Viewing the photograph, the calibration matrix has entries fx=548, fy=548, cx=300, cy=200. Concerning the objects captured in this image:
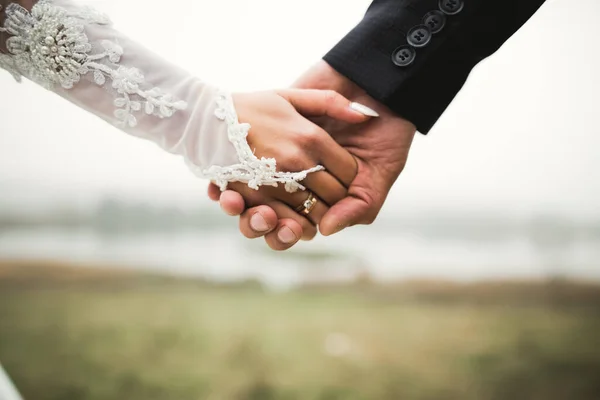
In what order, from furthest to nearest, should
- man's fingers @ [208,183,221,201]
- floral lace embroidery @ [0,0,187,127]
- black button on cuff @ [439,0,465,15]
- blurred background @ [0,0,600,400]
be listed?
blurred background @ [0,0,600,400], man's fingers @ [208,183,221,201], black button on cuff @ [439,0,465,15], floral lace embroidery @ [0,0,187,127]

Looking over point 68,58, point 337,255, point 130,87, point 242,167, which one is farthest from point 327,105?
point 337,255

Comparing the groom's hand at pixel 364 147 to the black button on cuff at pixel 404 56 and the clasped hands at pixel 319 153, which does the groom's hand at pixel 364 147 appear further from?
the black button on cuff at pixel 404 56

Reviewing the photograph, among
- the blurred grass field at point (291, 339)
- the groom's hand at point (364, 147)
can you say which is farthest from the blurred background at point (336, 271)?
the groom's hand at point (364, 147)

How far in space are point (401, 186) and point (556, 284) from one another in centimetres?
84

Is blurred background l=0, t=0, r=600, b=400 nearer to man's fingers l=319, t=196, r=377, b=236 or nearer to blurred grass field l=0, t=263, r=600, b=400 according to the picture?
blurred grass field l=0, t=263, r=600, b=400

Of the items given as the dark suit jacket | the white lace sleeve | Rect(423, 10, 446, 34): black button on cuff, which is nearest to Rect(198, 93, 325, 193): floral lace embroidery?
the white lace sleeve

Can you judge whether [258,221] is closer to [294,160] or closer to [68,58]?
[294,160]

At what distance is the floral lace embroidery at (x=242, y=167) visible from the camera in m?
1.13

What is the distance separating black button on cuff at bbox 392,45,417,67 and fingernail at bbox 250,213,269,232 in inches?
17.7

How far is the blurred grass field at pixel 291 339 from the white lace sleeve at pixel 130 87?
134 cm

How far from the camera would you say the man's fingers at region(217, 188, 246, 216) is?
3.90ft

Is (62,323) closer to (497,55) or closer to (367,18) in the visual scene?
(367,18)

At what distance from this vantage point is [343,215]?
1.24 meters

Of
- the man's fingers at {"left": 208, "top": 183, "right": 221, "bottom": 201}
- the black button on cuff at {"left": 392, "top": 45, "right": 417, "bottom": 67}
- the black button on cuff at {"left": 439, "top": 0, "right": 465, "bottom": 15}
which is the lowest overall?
the man's fingers at {"left": 208, "top": 183, "right": 221, "bottom": 201}
